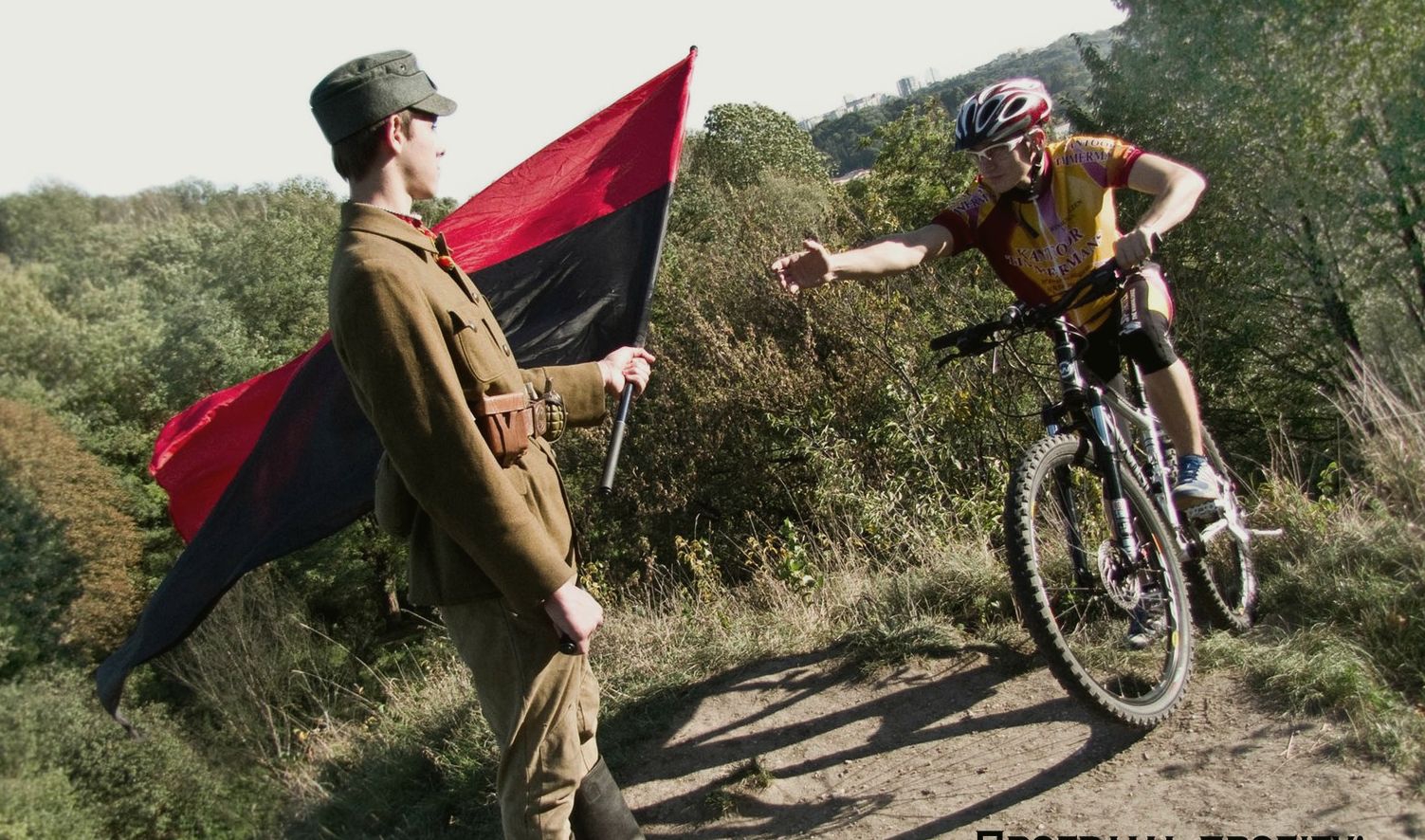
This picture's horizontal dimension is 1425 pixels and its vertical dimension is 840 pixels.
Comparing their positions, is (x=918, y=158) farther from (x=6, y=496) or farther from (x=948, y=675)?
(x=948, y=675)

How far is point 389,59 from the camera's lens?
2.40 metres

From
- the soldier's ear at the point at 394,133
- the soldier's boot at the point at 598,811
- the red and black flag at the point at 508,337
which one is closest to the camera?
the soldier's ear at the point at 394,133

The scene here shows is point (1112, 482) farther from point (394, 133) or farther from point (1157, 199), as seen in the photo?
point (394, 133)

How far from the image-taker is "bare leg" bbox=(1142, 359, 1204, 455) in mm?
3686

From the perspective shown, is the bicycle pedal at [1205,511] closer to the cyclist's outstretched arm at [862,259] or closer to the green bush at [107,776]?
the cyclist's outstretched arm at [862,259]

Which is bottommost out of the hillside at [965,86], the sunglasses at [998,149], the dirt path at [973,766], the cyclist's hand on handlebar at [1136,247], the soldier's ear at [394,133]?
the dirt path at [973,766]

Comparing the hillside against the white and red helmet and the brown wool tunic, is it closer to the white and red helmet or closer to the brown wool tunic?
the white and red helmet

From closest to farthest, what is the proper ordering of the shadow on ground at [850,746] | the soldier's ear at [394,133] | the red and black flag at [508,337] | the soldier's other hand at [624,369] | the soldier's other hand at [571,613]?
the soldier's other hand at [571,613] < the soldier's ear at [394,133] < the soldier's other hand at [624,369] < the shadow on ground at [850,746] < the red and black flag at [508,337]

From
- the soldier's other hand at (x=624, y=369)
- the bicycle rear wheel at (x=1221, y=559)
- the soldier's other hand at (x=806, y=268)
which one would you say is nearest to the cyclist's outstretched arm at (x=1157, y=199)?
the soldier's other hand at (x=806, y=268)

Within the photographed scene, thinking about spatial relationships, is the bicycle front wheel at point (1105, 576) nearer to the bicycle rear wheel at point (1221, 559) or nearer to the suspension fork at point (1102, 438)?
the suspension fork at point (1102, 438)

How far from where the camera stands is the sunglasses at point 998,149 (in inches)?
139

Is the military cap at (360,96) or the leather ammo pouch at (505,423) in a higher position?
the military cap at (360,96)

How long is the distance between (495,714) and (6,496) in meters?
33.1

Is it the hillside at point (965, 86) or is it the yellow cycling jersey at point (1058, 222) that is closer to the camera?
the yellow cycling jersey at point (1058, 222)
